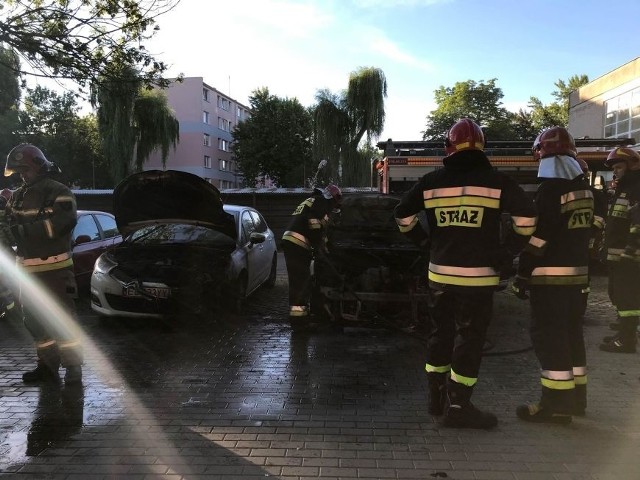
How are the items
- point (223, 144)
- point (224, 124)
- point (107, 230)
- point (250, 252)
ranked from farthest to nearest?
1. point (224, 124)
2. point (223, 144)
3. point (107, 230)
4. point (250, 252)

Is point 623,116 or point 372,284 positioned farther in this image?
point 623,116

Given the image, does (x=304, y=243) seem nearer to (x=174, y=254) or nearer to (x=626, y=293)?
(x=174, y=254)

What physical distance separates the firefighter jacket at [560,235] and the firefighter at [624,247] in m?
1.92

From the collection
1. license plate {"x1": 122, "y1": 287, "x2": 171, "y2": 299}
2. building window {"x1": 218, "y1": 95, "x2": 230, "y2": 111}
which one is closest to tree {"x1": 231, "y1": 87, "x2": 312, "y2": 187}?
building window {"x1": 218, "y1": 95, "x2": 230, "y2": 111}

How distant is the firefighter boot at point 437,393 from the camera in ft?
12.4

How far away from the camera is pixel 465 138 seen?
3611 millimetres

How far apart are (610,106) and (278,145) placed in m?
28.7

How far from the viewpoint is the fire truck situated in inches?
398

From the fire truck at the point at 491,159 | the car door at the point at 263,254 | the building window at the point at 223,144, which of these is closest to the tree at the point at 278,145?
the building window at the point at 223,144

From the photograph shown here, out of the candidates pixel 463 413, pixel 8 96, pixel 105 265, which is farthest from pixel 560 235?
pixel 8 96

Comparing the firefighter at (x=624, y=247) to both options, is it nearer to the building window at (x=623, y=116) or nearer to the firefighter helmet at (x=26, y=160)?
the firefighter helmet at (x=26, y=160)

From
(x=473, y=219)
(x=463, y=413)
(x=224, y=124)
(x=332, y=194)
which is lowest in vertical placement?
(x=463, y=413)

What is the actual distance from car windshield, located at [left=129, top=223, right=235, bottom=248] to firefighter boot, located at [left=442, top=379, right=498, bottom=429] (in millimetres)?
4336

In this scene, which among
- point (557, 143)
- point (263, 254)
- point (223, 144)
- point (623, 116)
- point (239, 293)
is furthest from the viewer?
point (223, 144)
